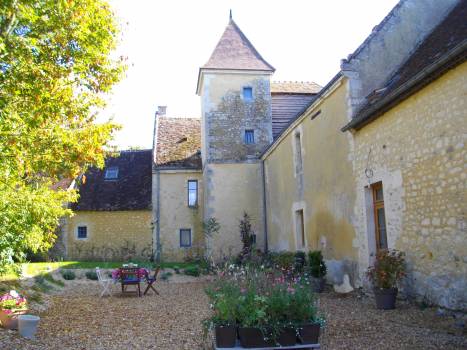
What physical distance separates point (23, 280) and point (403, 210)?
32.0 feet

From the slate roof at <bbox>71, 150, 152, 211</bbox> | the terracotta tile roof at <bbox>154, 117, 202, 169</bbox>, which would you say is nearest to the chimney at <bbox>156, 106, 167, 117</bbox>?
the terracotta tile roof at <bbox>154, 117, 202, 169</bbox>

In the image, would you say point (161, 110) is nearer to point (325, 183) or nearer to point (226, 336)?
point (325, 183)

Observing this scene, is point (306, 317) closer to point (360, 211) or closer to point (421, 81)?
point (421, 81)

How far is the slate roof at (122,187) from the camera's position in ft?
70.6

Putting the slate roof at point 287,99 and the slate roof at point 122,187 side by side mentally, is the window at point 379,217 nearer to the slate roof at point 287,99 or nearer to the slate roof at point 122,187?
the slate roof at point 287,99

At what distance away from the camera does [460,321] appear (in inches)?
230

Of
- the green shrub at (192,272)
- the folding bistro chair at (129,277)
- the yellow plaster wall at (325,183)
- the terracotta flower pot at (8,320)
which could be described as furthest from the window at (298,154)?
the terracotta flower pot at (8,320)

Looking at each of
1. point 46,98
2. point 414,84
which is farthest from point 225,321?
point 414,84

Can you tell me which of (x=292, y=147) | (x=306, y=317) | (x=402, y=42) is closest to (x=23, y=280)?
(x=292, y=147)

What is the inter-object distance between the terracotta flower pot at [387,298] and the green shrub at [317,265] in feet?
9.58

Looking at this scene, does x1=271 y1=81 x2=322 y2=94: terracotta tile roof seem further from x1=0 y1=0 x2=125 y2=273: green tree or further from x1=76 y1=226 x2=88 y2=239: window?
x1=0 y1=0 x2=125 y2=273: green tree

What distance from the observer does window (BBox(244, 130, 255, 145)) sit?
62.4ft

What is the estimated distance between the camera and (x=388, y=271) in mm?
7258

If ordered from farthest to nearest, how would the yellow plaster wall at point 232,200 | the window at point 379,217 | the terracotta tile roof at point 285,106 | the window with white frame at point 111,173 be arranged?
the window with white frame at point 111,173 → the terracotta tile roof at point 285,106 → the yellow plaster wall at point 232,200 → the window at point 379,217
